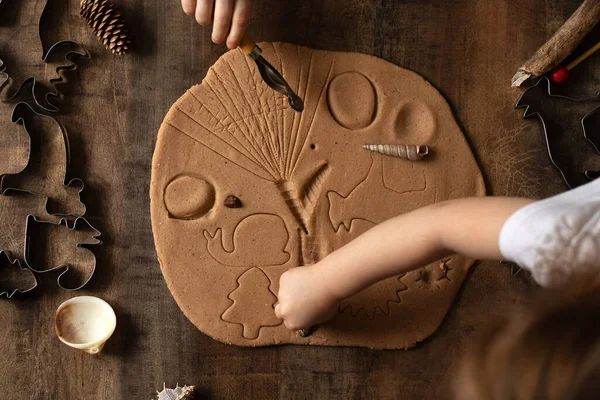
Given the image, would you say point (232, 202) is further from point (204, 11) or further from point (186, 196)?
point (204, 11)

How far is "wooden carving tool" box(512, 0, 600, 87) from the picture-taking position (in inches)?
37.2

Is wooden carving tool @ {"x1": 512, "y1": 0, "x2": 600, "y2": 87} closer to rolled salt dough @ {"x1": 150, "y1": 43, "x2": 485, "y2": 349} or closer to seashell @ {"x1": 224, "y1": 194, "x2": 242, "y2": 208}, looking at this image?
rolled salt dough @ {"x1": 150, "y1": 43, "x2": 485, "y2": 349}

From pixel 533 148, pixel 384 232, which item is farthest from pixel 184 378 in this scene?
pixel 533 148

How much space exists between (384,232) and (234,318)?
31 centimetres

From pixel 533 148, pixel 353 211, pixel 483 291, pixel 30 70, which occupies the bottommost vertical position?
pixel 483 291

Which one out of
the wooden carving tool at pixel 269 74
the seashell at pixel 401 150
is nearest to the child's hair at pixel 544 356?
the seashell at pixel 401 150

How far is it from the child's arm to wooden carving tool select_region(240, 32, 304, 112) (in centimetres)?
27

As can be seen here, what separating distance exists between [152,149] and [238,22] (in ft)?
0.88

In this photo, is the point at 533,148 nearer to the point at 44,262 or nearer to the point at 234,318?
the point at 234,318

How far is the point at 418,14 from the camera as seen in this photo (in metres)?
1.01

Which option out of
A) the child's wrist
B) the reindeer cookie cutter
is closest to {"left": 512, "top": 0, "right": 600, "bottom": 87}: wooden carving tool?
the child's wrist

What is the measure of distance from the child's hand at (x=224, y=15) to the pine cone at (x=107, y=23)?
0.13 metres

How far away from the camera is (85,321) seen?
3.09ft

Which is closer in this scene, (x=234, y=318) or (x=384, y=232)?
(x=384, y=232)
